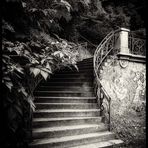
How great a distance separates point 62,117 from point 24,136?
6.15ft

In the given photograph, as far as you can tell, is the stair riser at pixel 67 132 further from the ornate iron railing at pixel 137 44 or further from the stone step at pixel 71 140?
the ornate iron railing at pixel 137 44

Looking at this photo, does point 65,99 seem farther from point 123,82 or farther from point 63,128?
point 123,82

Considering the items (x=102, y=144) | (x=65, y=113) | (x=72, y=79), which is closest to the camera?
(x=102, y=144)

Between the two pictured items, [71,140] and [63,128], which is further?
[63,128]

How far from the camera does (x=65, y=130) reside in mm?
5441

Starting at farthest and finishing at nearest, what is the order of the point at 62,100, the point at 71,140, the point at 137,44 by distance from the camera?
the point at 137,44 < the point at 62,100 < the point at 71,140

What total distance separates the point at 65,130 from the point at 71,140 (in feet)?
1.29

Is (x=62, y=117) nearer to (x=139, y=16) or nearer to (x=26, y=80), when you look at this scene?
(x=26, y=80)

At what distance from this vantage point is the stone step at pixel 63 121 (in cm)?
546

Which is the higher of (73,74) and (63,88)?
(73,74)

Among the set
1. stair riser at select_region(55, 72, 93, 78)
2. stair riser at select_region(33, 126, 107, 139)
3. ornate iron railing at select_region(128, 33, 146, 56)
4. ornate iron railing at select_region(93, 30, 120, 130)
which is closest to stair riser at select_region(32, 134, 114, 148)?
stair riser at select_region(33, 126, 107, 139)

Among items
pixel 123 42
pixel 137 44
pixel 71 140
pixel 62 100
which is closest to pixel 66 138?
pixel 71 140

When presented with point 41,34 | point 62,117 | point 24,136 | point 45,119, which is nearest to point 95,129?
point 62,117

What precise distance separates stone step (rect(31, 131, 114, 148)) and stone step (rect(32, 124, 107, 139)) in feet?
0.46
